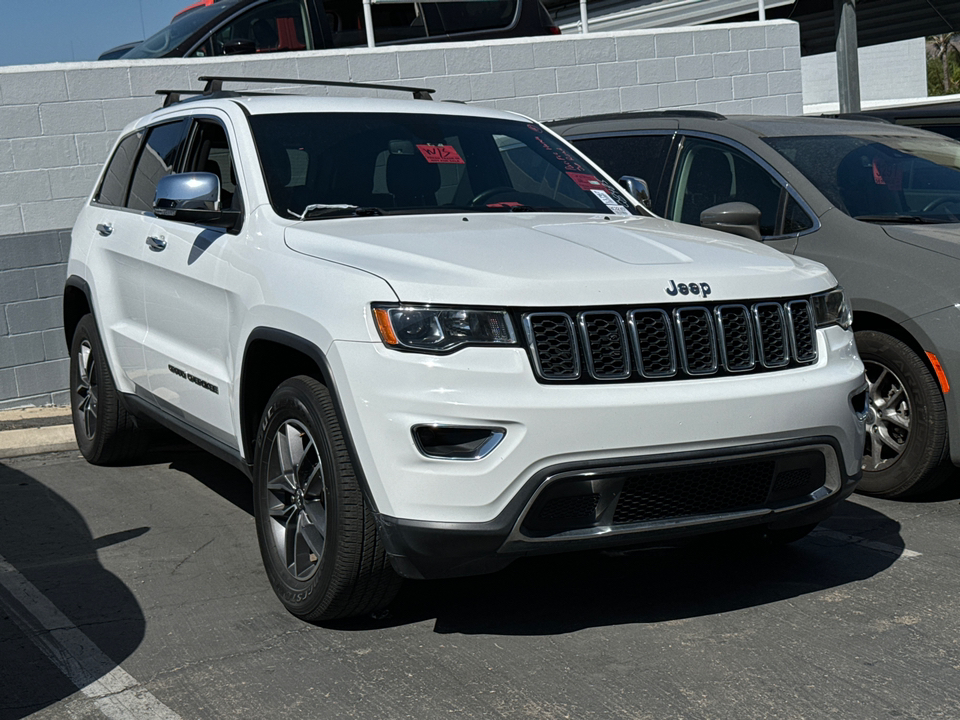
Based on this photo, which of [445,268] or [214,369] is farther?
[214,369]

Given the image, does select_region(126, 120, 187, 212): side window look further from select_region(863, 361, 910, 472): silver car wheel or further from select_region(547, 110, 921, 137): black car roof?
select_region(863, 361, 910, 472): silver car wheel

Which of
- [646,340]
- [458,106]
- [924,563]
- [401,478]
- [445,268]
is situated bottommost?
[924,563]

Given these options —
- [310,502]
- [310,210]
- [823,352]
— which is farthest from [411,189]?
[823,352]

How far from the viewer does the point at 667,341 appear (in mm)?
3494

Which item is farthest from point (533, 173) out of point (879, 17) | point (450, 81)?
point (879, 17)

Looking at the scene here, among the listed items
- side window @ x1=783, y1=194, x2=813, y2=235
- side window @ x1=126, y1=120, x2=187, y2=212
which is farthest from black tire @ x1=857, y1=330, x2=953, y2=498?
side window @ x1=126, y1=120, x2=187, y2=212

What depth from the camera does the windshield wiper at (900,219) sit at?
17.9 feet

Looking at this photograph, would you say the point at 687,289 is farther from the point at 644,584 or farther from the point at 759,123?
the point at 759,123

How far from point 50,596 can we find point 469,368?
2.04 meters

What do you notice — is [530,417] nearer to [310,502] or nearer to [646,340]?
[646,340]

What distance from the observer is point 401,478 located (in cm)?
332

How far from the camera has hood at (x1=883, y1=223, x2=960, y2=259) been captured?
502 centimetres

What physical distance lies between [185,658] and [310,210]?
1638 mm

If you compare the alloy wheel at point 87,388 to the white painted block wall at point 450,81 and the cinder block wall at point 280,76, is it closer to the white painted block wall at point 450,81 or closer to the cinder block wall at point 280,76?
the cinder block wall at point 280,76
